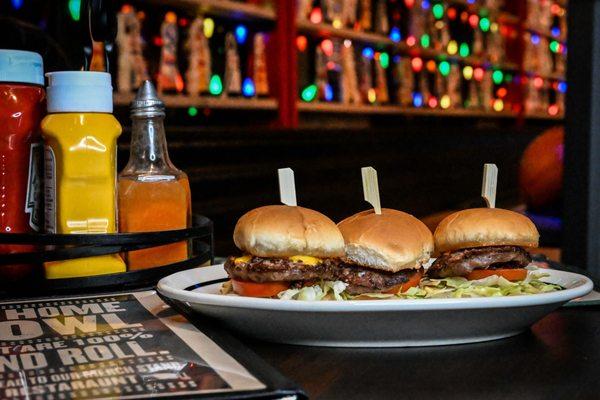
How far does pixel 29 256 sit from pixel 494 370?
53 centimetres

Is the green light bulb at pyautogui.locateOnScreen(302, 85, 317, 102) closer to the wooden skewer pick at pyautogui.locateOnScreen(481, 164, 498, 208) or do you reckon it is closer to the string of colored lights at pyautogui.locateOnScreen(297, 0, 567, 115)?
the string of colored lights at pyautogui.locateOnScreen(297, 0, 567, 115)

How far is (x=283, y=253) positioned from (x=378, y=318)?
16cm

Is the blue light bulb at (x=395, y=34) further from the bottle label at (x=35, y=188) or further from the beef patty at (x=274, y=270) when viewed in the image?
the beef patty at (x=274, y=270)

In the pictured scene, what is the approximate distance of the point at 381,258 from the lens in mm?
847

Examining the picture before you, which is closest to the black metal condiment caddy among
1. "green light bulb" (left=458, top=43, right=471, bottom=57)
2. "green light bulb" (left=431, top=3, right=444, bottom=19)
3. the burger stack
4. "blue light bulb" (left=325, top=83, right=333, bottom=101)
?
the burger stack

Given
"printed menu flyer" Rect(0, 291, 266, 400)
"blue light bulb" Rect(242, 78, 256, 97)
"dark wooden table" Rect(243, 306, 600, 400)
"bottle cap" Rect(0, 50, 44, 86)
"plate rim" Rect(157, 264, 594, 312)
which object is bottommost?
"dark wooden table" Rect(243, 306, 600, 400)

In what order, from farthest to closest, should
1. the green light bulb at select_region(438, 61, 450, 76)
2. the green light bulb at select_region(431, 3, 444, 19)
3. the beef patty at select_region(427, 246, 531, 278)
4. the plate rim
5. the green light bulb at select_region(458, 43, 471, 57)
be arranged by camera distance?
the green light bulb at select_region(458, 43, 471, 57), the green light bulb at select_region(438, 61, 450, 76), the green light bulb at select_region(431, 3, 444, 19), the beef patty at select_region(427, 246, 531, 278), the plate rim

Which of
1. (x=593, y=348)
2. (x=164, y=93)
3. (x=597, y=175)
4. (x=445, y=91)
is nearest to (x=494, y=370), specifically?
(x=593, y=348)

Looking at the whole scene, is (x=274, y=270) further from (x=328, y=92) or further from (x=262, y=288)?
(x=328, y=92)

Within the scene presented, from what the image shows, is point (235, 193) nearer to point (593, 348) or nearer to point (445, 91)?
point (593, 348)

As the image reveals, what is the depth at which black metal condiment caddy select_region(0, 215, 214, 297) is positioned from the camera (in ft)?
3.02

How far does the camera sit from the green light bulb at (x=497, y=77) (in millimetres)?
7750

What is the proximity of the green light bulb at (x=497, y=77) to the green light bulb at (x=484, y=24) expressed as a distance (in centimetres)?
56

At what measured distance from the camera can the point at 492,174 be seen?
954 millimetres
